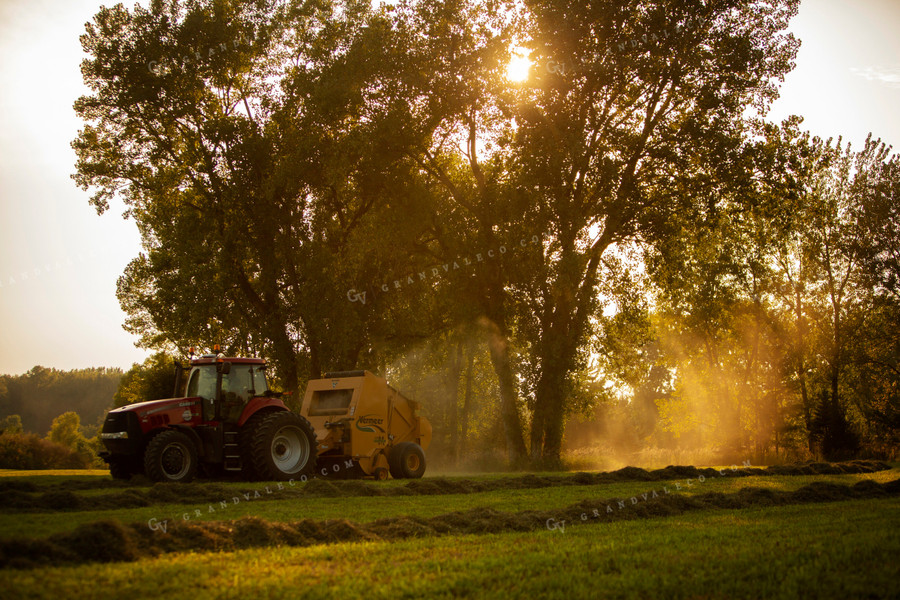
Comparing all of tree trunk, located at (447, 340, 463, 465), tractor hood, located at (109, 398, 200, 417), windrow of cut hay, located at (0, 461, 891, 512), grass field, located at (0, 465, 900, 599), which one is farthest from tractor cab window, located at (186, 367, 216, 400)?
tree trunk, located at (447, 340, 463, 465)

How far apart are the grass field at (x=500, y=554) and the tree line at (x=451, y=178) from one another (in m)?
13.1

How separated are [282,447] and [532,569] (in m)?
9.65

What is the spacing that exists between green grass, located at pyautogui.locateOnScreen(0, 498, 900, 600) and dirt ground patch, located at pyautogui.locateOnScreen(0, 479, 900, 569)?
0.35 meters

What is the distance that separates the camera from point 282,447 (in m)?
14.1

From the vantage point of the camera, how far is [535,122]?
22609 millimetres

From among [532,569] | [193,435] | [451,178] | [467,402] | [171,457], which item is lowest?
[532,569]

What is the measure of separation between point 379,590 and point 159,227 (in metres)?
26.6

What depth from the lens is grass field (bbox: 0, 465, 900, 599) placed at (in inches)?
187

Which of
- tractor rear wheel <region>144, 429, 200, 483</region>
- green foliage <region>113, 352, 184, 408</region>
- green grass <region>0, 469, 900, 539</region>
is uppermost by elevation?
green foliage <region>113, 352, 184, 408</region>

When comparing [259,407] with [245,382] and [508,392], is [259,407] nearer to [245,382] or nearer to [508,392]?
[245,382]

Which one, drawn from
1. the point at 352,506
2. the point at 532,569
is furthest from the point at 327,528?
the point at 352,506

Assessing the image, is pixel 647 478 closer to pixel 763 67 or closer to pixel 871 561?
pixel 871 561

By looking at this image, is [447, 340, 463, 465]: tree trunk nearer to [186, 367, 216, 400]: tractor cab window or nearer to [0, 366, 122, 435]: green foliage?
[186, 367, 216, 400]: tractor cab window

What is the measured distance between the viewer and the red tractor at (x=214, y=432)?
12.4m
